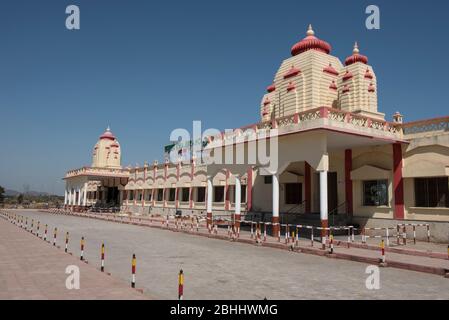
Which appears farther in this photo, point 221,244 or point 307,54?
point 307,54

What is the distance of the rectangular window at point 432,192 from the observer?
1816cm

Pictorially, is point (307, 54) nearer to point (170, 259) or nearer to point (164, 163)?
point (170, 259)

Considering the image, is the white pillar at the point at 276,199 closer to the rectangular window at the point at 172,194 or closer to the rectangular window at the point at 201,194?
the rectangular window at the point at 201,194

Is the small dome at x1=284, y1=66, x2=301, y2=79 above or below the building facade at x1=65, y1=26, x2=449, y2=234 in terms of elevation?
above

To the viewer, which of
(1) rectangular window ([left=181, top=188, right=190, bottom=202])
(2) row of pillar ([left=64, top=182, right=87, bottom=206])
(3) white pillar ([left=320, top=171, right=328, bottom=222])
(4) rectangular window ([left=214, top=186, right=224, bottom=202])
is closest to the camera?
(3) white pillar ([left=320, top=171, right=328, bottom=222])

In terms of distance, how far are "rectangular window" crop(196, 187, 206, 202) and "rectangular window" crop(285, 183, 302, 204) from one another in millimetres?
11756

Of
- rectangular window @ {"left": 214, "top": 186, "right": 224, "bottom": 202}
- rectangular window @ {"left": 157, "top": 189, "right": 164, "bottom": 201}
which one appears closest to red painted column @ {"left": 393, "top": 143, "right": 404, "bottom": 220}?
rectangular window @ {"left": 214, "top": 186, "right": 224, "bottom": 202}

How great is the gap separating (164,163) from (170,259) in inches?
1256

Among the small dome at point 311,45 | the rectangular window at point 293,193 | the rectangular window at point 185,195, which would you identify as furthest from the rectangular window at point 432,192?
the rectangular window at point 185,195

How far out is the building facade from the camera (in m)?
18.1

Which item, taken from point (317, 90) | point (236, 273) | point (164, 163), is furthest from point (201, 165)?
point (236, 273)

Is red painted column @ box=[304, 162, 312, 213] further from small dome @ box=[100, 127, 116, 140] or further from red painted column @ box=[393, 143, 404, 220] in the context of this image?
small dome @ box=[100, 127, 116, 140]
